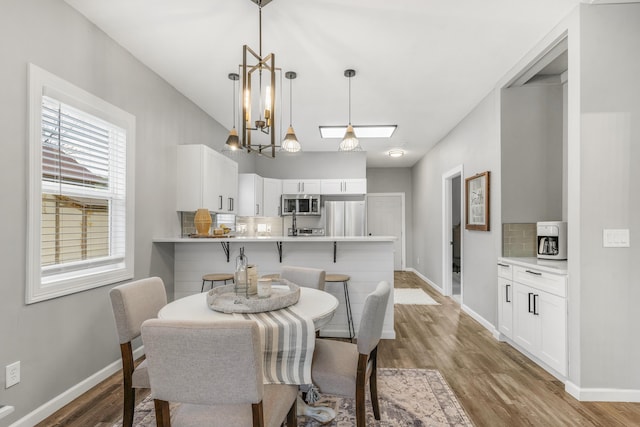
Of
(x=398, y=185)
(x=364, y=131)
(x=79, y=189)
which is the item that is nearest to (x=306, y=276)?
(x=79, y=189)

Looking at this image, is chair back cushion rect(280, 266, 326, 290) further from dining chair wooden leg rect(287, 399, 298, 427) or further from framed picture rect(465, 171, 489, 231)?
framed picture rect(465, 171, 489, 231)

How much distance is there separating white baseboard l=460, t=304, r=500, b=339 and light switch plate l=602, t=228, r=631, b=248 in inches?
62.5

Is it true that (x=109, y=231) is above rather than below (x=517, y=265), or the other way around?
above

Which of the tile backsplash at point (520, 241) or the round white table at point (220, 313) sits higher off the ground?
the tile backsplash at point (520, 241)

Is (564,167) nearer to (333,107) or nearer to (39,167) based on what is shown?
(333,107)

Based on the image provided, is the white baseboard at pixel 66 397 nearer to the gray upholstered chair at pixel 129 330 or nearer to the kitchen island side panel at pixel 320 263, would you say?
the gray upholstered chair at pixel 129 330

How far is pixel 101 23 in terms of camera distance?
2602mm

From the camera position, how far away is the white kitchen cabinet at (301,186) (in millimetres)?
6594

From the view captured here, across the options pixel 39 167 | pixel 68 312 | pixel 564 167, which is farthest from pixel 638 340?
pixel 39 167

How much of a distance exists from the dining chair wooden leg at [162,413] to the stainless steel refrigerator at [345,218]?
5.22 metres

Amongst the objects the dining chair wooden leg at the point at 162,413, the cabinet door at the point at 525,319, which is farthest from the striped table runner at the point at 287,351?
the cabinet door at the point at 525,319

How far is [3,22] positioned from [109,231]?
150 centimetres

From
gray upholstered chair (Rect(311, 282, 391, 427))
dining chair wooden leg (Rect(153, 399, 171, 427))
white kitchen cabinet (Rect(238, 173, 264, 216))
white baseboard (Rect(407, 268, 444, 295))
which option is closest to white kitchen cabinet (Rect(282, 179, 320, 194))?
white kitchen cabinet (Rect(238, 173, 264, 216))

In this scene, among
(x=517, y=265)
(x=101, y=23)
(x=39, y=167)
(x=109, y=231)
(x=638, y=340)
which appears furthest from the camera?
(x=517, y=265)
